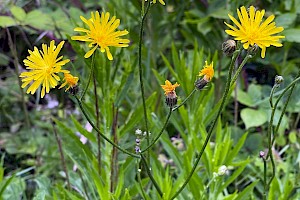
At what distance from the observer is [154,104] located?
3.84ft

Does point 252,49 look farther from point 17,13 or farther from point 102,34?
point 17,13

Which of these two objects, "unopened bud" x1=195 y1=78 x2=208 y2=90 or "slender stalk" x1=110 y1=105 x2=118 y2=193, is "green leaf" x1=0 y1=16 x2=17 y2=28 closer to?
→ "slender stalk" x1=110 y1=105 x2=118 y2=193

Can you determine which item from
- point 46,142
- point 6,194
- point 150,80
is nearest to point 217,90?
point 150,80

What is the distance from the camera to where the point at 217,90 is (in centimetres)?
137

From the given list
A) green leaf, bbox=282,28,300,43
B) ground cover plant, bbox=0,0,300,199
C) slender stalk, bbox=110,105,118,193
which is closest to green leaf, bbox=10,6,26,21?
ground cover plant, bbox=0,0,300,199

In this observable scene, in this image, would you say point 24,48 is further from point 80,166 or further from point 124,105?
point 80,166

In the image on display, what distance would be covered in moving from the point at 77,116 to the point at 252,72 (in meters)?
0.56

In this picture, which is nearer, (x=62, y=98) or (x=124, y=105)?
(x=124, y=105)

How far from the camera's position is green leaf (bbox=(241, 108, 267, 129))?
1233mm

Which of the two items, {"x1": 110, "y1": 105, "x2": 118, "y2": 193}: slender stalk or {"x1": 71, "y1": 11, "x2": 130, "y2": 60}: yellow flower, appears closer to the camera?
{"x1": 71, "y1": 11, "x2": 130, "y2": 60}: yellow flower

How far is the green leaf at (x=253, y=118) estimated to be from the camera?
123 cm

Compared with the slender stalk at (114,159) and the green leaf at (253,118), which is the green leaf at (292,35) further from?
the slender stalk at (114,159)

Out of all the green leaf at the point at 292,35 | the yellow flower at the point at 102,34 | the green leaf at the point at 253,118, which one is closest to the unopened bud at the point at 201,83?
the yellow flower at the point at 102,34

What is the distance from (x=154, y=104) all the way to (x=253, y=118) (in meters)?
0.25
